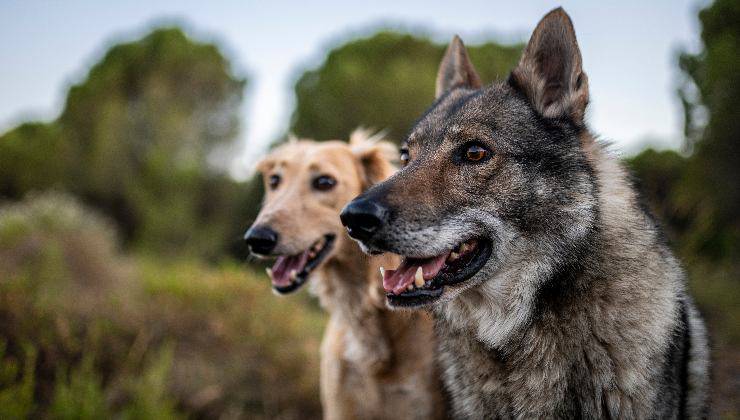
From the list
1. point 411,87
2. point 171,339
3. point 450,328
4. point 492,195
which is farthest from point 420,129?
point 411,87

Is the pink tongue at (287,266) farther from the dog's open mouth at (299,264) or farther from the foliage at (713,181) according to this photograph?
the foliage at (713,181)

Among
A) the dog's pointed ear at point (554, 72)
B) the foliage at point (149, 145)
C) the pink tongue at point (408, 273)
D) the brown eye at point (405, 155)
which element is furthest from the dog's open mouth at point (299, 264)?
the foliage at point (149, 145)

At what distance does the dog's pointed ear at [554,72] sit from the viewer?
231cm

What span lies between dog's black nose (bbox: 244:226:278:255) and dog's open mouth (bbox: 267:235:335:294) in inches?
7.2

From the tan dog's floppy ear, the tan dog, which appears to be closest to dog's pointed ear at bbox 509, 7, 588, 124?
the tan dog

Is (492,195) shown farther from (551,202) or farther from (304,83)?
(304,83)

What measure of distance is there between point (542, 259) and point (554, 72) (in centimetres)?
89

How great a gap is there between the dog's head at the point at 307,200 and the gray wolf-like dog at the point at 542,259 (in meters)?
1.49

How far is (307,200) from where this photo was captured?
3.94 metres

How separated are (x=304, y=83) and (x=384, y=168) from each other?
13616mm

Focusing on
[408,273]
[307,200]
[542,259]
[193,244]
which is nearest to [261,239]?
[307,200]

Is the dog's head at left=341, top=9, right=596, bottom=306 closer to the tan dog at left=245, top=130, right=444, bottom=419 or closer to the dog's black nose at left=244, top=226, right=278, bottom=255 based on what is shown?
the tan dog at left=245, top=130, right=444, bottom=419

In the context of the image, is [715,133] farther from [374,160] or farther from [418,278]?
[418,278]

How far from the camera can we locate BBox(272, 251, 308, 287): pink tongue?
3787mm
